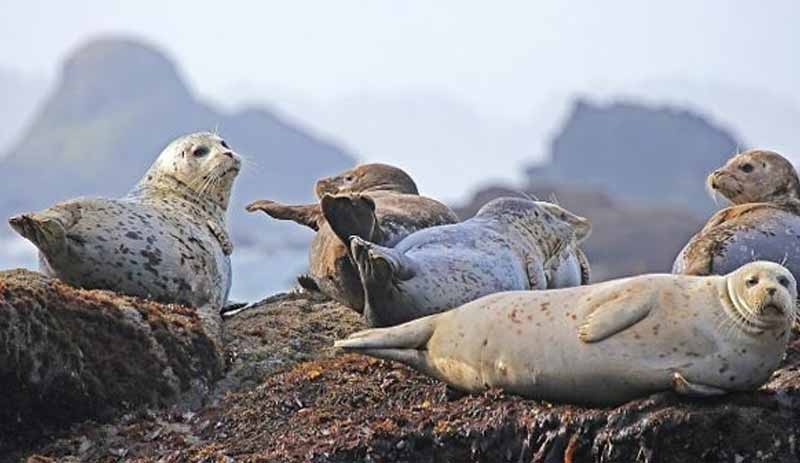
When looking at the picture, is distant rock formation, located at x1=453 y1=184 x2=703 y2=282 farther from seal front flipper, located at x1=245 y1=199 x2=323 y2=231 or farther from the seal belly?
the seal belly

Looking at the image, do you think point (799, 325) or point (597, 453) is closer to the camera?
point (597, 453)

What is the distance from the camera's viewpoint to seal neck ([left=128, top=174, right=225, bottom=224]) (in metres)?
14.8

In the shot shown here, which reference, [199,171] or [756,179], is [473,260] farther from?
[756,179]

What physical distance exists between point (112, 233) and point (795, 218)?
4365 millimetres

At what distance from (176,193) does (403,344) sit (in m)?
4.33

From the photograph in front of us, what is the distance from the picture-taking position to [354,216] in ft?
41.9

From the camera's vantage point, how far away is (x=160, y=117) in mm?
179750

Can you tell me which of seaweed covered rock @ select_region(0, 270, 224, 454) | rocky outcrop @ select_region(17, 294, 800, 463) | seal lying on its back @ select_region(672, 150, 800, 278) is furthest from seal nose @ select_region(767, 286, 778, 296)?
seaweed covered rock @ select_region(0, 270, 224, 454)

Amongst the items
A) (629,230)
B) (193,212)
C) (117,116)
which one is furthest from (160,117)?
(193,212)

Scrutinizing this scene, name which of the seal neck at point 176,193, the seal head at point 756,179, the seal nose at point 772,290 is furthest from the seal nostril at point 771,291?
the seal neck at point 176,193

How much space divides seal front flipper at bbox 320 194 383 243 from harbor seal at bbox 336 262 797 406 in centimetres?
220

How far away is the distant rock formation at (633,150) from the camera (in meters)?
187

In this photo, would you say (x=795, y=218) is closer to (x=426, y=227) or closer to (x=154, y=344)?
(x=426, y=227)

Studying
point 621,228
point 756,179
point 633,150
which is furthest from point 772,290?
point 633,150
